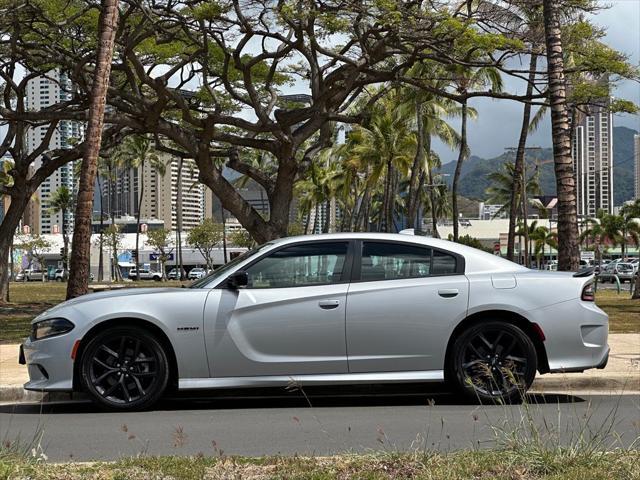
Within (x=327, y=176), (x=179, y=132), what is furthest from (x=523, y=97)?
(x=327, y=176)

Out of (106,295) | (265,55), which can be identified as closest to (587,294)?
(106,295)

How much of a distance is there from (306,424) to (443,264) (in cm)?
211

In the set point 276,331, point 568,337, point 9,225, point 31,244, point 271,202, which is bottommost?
point 31,244

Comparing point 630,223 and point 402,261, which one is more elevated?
point 630,223

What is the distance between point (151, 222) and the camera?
446ft

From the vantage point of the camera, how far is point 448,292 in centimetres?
874

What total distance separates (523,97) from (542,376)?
12901 millimetres

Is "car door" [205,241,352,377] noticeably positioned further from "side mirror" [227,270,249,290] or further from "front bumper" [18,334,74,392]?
"front bumper" [18,334,74,392]

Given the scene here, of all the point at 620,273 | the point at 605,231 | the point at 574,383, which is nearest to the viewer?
the point at 574,383

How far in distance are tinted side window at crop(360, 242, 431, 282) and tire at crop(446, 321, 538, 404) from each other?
0.76m

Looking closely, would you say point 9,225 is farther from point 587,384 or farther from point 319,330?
point 587,384

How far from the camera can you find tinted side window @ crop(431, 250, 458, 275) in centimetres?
897

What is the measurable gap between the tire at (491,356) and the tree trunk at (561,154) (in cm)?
727

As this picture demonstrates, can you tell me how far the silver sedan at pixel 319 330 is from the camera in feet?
27.9
